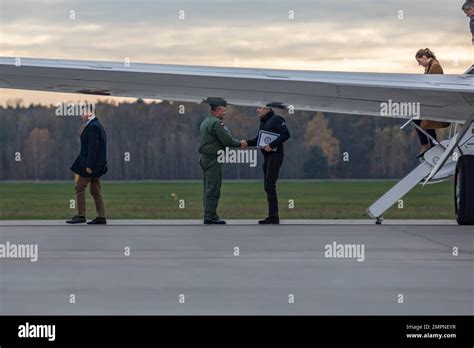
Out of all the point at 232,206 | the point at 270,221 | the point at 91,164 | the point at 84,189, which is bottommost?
the point at 232,206

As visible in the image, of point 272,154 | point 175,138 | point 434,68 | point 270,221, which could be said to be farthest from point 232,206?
point 434,68

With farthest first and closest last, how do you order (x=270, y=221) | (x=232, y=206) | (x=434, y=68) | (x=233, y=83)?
(x=232, y=206), (x=270, y=221), (x=434, y=68), (x=233, y=83)

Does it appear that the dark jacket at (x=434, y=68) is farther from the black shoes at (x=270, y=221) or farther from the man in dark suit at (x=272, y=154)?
the black shoes at (x=270, y=221)

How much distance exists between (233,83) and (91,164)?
472 centimetres

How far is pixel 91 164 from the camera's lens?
1827 centimetres

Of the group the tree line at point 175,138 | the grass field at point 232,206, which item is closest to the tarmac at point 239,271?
the grass field at point 232,206

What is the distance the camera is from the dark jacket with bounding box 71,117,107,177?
18.3 metres

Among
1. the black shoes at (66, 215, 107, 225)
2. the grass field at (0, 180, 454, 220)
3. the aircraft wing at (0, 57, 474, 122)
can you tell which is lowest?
the grass field at (0, 180, 454, 220)

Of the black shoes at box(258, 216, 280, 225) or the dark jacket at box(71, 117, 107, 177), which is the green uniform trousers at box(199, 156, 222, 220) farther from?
the dark jacket at box(71, 117, 107, 177)

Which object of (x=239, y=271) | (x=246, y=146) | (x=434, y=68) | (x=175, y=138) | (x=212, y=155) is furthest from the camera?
(x=175, y=138)

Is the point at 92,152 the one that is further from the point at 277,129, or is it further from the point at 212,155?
the point at 277,129

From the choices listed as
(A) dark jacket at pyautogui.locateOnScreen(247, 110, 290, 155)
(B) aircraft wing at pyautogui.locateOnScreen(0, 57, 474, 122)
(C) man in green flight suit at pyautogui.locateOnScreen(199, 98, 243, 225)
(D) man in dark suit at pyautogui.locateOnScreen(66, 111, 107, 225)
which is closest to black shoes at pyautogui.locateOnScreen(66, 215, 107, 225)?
(D) man in dark suit at pyautogui.locateOnScreen(66, 111, 107, 225)
